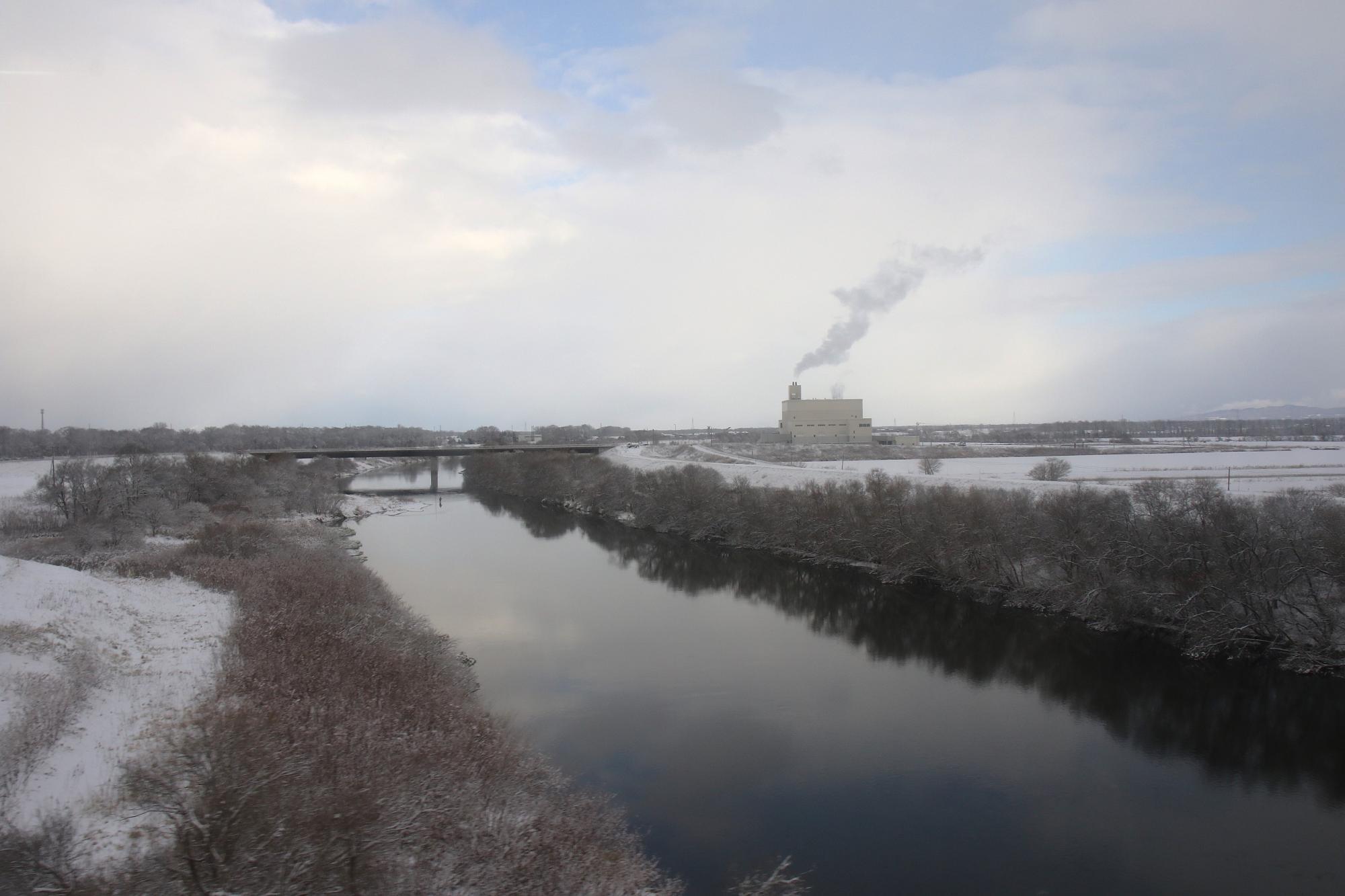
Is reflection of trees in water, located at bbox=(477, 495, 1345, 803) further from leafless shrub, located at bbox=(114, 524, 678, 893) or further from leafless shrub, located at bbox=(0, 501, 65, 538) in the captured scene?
leafless shrub, located at bbox=(0, 501, 65, 538)

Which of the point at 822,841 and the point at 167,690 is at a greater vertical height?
the point at 167,690

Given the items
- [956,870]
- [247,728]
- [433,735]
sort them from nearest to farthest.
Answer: [247,728]
[956,870]
[433,735]

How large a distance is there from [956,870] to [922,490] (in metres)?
20.9

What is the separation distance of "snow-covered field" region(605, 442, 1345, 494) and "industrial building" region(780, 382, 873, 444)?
2355cm

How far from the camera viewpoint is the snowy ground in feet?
24.7

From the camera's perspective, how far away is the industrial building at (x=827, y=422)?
78188mm

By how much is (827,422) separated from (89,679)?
73.0 meters

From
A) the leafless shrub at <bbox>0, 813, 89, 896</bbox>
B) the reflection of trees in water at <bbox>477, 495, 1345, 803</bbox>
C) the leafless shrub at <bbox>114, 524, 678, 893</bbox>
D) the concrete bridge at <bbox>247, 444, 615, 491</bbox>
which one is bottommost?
the reflection of trees in water at <bbox>477, 495, 1345, 803</bbox>

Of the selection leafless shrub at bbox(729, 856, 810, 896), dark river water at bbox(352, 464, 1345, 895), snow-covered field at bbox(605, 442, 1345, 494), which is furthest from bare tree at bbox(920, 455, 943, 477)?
leafless shrub at bbox(729, 856, 810, 896)

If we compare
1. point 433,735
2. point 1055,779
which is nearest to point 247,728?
point 433,735

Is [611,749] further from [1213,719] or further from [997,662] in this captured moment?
[1213,719]

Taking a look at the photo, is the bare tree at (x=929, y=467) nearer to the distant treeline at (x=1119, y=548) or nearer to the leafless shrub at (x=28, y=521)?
the distant treeline at (x=1119, y=548)

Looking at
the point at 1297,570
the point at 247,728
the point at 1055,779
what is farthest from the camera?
the point at 1297,570

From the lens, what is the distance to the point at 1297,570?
1677cm
